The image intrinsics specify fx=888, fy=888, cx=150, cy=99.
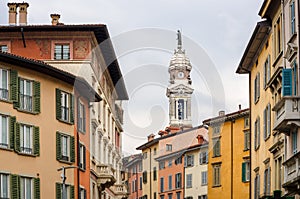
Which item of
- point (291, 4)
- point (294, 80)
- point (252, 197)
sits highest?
point (291, 4)

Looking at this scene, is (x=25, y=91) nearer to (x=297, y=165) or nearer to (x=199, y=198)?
(x=297, y=165)

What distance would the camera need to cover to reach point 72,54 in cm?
6556

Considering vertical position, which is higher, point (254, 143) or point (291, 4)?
point (291, 4)

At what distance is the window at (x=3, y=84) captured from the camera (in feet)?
169

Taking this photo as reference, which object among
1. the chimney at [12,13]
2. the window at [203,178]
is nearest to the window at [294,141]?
the chimney at [12,13]

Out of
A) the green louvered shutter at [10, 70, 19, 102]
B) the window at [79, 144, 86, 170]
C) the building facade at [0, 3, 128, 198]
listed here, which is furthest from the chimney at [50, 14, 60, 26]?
the green louvered shutter at [10, 70, 19, 102]

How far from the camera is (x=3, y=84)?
51.7 metres

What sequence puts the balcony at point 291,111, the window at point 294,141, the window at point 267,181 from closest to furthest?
the balcony at point 291,111, the window at point 294,141, the window at point 267,181

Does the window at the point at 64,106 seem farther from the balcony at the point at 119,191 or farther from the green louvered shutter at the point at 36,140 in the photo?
the balcony at the point at 119,191

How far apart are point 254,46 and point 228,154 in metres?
36.6

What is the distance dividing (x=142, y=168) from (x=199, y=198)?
31.2m

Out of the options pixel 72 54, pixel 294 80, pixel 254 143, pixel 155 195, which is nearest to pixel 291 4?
pixel 294 80

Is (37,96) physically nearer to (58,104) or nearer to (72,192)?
(58,104)

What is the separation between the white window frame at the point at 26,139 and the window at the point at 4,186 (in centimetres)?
258
